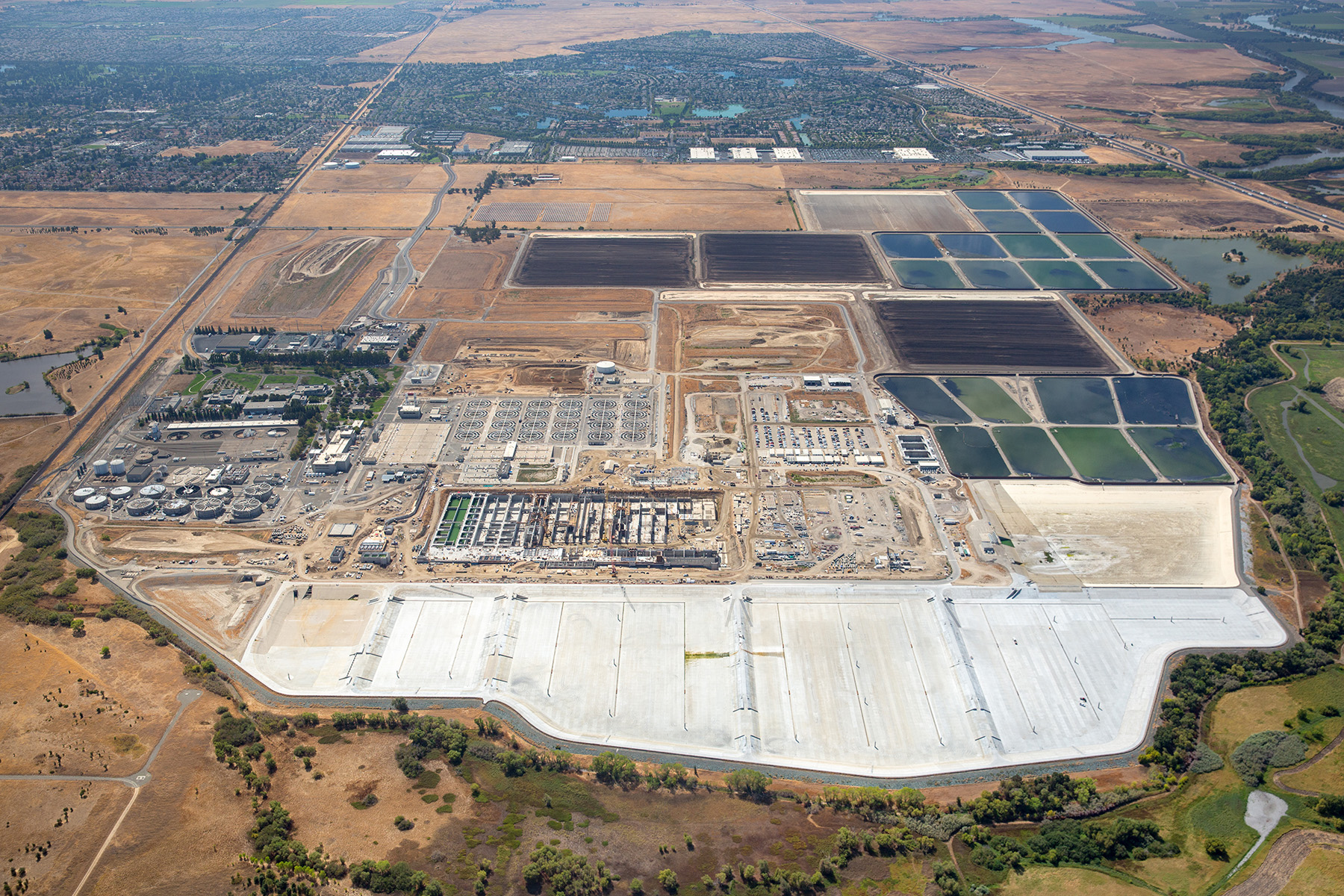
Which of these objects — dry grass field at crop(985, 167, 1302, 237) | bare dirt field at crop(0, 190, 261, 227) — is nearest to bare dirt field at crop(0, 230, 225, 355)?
bare dirt field at crop(0, 190, 261, 227)

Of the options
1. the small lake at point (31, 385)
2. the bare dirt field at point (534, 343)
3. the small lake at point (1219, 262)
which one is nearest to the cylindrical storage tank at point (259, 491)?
the bare dirt field at point (534, 343)

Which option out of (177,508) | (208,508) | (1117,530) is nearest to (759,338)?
(1117,530)

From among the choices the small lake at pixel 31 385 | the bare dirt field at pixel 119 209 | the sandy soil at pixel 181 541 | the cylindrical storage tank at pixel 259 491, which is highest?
the bare dirt field at pixel 119 209

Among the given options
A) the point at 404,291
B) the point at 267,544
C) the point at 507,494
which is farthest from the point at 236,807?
the point at 404,291

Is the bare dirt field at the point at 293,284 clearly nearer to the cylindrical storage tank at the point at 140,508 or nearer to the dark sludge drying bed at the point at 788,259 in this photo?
the cylindrical storage tank at the point at 140,508

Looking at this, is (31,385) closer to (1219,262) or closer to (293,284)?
(293,284)

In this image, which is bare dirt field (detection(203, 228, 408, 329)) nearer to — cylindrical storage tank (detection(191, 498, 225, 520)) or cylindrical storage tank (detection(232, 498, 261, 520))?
cylindrical storage tank (detection(191, 498, 225, 520))
